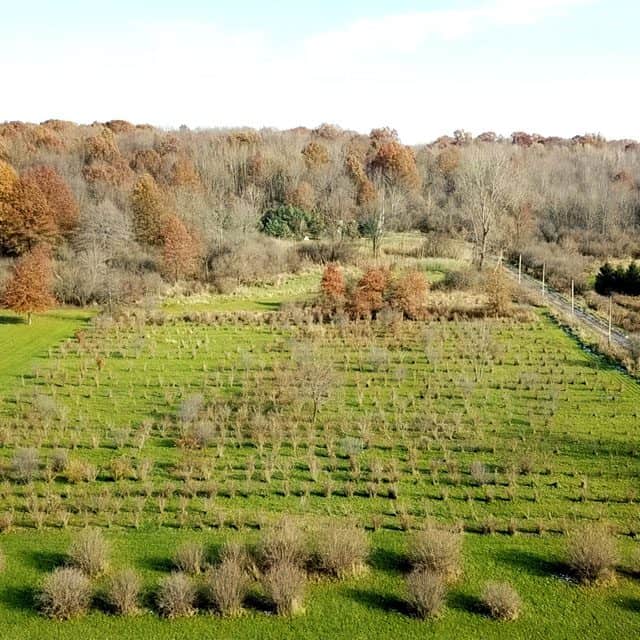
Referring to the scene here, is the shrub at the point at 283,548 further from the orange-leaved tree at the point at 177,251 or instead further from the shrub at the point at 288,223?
the shrub at the point at 288,223

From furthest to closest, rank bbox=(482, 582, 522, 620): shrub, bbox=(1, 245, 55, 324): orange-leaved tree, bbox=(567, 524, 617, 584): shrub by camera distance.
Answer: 1. bbox=(1, 245, 55, 324): orange-leaved tree
2. bbox=(567, 524, 617, 584): shrub
3. bbox=(482, 582, 522, 620): shrub

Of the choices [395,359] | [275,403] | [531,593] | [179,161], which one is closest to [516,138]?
[179,161]

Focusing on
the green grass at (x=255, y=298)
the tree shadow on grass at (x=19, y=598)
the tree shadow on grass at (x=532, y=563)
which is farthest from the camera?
the green grass at (x=255, y=298)

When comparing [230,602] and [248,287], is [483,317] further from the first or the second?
[230,602]

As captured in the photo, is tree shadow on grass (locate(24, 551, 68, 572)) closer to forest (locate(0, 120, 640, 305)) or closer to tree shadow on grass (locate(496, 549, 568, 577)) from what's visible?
tree shadow on grass (locate(496, 549, 568, 577))

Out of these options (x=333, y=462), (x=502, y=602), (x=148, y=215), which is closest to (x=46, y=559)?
(x=333, y=462)

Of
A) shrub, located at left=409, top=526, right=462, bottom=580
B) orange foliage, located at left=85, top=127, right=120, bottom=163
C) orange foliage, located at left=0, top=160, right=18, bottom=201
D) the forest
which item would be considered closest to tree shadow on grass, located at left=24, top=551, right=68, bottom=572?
shrub, located at left=409, top=526, right=462, bottom=580

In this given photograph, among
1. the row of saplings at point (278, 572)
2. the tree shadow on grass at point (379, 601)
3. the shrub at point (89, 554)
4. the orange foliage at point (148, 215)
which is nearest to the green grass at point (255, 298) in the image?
the orange foliage at point (148, 215)

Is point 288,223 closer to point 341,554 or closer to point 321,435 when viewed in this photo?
point 321,435
